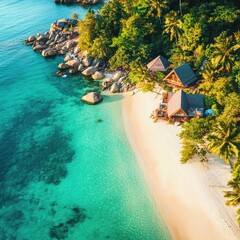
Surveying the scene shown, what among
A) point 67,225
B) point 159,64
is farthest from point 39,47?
point 67,225

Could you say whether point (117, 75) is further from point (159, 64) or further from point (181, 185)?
point (181, 185)

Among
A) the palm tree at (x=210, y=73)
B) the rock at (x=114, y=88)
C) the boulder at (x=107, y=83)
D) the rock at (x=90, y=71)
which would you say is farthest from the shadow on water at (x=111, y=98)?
the palm tree at (x=210, y=73)

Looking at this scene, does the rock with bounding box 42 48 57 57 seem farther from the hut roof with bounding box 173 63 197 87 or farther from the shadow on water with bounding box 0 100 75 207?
the hut roof with bounding box 173 63 197 87

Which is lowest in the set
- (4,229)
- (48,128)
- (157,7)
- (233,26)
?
(4,229)

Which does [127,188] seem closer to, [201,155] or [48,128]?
[201,155]

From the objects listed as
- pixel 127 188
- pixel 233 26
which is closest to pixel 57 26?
pixel 233 26

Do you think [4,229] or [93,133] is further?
[93,133]
